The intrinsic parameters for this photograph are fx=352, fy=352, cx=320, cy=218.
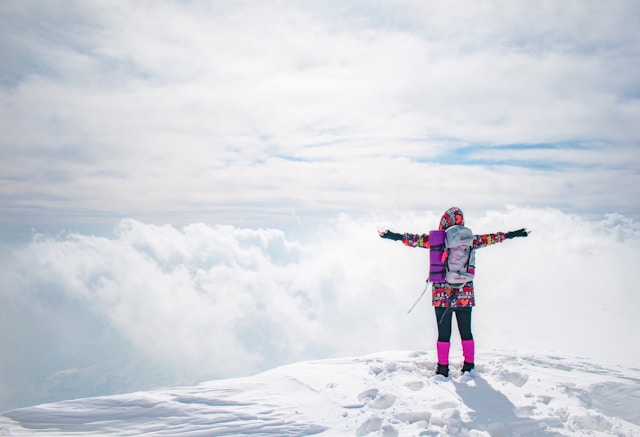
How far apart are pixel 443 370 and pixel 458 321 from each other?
3.79 ft

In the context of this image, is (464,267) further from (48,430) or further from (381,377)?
(48,430)

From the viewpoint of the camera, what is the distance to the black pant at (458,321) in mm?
7961

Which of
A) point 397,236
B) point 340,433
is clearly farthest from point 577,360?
point 340,433

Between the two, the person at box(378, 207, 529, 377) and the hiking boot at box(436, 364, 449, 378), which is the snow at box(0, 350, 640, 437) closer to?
the hiking boot at box(436, 364, 449, 378)

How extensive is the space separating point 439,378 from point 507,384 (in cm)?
133

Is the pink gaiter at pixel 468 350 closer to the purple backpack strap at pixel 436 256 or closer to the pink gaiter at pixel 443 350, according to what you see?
the pink gaiter at pixel 443 350

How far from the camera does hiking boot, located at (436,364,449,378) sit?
25.0 feet

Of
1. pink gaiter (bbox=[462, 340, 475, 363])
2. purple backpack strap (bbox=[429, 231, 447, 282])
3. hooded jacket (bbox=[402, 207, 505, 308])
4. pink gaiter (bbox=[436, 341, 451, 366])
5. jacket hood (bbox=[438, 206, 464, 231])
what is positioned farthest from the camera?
jacket hood (bbox=[438, 206, 464, 231])

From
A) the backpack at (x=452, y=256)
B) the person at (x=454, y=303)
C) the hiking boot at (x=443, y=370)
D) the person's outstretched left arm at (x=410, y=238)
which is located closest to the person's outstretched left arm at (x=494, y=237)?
the person at (x=454, y=303)

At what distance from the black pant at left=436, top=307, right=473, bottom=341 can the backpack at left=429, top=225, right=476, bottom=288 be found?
1.92 ft

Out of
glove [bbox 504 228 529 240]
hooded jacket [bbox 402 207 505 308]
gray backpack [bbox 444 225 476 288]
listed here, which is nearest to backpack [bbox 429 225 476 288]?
gray backpack [bbox 444 225 476 288]

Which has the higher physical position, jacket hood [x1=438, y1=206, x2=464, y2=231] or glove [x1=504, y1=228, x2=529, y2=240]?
jacket hood [x1=438, y1=206, x2=464, y2=231]

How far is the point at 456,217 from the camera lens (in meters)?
8.34

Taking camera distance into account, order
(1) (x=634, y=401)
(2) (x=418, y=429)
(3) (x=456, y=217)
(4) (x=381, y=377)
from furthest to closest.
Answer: (3) (x=456, y=217)
(4) (x=381, y=377)
(1) (x=634, y=401)
(2) (x=418, y=429)
